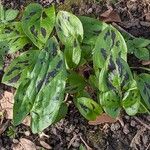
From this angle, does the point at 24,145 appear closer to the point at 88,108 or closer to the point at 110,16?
the point at 88,108

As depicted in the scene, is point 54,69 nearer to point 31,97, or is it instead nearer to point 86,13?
point 31,97

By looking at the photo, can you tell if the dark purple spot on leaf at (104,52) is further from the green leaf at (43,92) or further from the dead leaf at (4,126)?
the dead leaf at (4,126)

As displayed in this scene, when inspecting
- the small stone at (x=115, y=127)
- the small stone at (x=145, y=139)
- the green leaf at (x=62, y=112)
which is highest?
the green leaf at (x=62, y=112)

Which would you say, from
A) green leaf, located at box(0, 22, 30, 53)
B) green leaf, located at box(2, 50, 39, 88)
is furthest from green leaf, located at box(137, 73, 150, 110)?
green leaf, located at box(0, 22, 30, 53)

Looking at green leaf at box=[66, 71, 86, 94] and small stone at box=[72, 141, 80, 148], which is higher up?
green leaf at box=[66, 71, 86, 94]

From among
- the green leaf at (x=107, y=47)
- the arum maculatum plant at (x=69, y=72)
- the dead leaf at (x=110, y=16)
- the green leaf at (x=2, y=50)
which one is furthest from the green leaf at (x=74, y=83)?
the dead leaf at (x=110, y=16)

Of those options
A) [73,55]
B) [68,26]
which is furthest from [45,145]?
[68,26]

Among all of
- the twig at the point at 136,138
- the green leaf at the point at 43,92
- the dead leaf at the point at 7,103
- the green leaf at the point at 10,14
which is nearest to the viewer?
the green leaf at the point at 43,92

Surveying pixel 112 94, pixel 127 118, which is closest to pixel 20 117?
pixel 112 94

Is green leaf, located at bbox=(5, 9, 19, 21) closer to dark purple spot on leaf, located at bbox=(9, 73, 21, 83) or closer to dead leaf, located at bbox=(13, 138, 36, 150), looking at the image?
dark purple spot on leaf, located at bbox=(9, 73, 21, 83)
